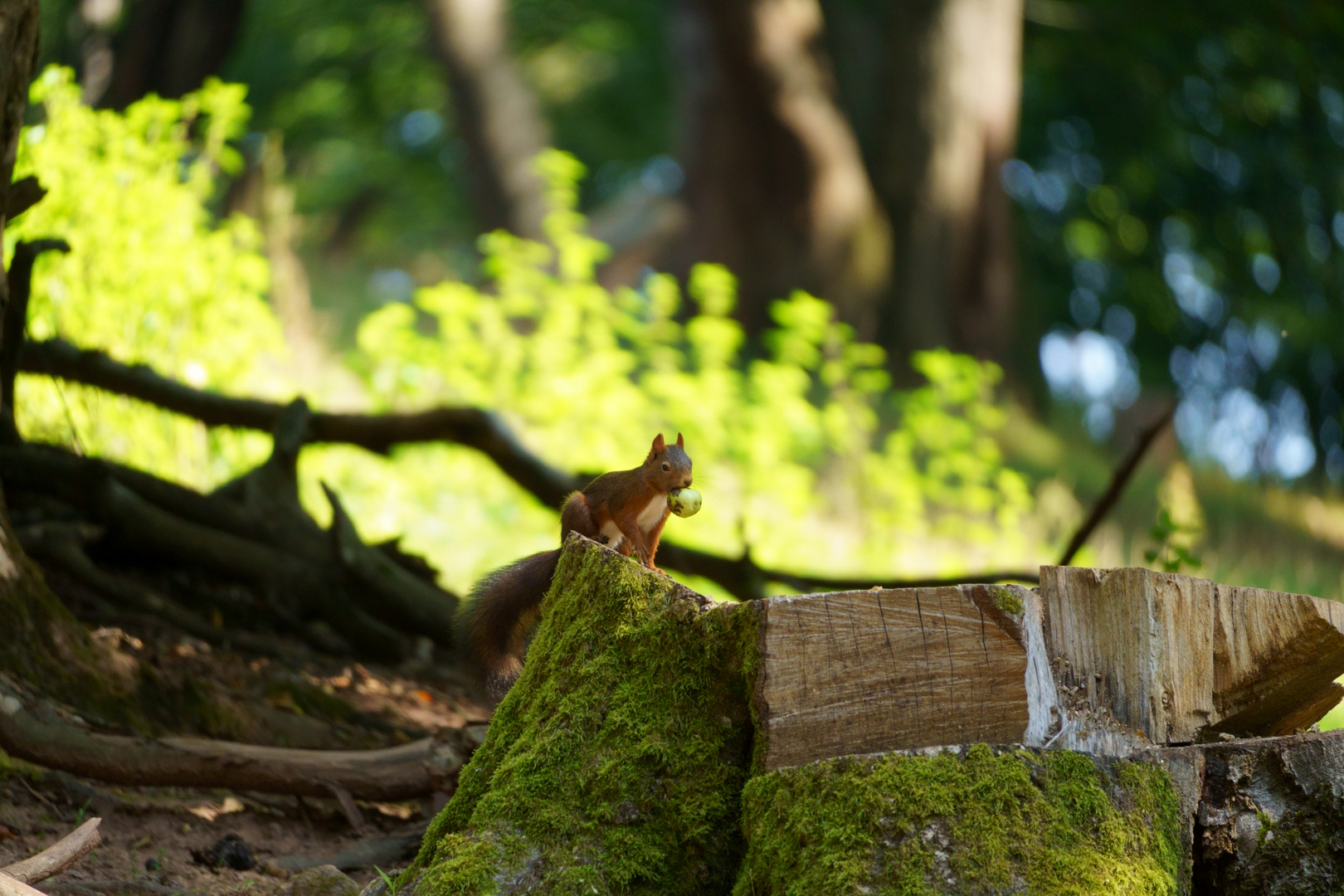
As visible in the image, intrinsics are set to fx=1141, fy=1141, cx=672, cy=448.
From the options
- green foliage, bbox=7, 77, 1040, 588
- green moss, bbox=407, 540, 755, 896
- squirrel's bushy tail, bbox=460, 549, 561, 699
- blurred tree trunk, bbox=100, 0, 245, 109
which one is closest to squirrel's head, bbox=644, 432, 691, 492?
squirrel's bushy tail, bbox=460, 549, 561, 699

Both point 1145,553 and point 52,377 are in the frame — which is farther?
point 52,377

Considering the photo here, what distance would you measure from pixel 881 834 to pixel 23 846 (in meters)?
1.71

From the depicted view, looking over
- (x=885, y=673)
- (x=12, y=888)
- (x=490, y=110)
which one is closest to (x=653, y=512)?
(x=885, y=673)

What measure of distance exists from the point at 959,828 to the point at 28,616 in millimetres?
2200

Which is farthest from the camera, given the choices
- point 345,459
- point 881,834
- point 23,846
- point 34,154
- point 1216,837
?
point 345,459

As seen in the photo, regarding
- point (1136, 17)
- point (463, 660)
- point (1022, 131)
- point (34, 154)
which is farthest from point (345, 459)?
point (1022, 131)

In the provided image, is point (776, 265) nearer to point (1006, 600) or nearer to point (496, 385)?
point (496, 385)

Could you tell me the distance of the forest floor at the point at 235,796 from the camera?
2.34 meters

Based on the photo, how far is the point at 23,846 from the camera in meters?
2.23

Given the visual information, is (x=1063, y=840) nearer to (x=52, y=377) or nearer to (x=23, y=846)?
(x=23, y=846)

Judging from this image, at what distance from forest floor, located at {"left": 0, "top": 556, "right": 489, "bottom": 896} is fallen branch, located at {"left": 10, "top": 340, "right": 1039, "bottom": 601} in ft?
2.21

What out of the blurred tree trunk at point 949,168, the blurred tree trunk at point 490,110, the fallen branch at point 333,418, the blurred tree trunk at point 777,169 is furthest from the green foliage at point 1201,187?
the fallen branch at point 333,418

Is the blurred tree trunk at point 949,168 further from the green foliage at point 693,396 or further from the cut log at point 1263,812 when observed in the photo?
the cut log at point 1263,812

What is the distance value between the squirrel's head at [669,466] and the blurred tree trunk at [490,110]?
330 inches
